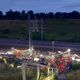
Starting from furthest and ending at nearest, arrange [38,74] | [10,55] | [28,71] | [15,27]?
[15,27], [10,55], [28,71], [38,74]

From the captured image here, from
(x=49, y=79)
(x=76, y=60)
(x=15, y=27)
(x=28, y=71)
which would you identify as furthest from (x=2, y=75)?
(x=15, y=27)

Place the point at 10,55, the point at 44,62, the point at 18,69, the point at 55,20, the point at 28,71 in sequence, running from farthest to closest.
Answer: the point at 55,20
the point at 10,55
the point at 44,62
the point at 18,69
the point at 28,71

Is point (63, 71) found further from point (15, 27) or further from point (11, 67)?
point (15, 27)

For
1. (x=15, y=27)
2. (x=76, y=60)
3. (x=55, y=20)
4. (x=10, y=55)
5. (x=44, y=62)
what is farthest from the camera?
(x=55, y=20)

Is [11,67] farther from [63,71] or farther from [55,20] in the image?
[55,20]

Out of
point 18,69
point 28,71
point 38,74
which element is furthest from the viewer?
point 18,69

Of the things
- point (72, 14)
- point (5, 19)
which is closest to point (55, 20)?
point (72, 14)

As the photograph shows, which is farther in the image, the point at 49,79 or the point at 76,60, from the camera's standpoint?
the point at 76,60

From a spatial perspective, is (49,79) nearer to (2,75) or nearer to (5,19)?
(2,75)

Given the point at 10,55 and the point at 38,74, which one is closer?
the point at 38,74
